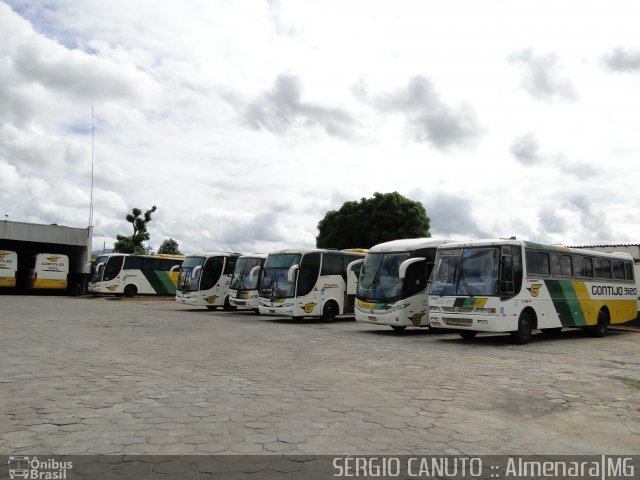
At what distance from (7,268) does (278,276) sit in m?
28.6

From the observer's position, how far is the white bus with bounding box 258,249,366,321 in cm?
2162

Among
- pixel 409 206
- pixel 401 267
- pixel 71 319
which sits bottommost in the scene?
pixel 71 319

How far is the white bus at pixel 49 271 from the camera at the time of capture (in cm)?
4266

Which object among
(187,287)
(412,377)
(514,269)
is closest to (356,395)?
(412,377)

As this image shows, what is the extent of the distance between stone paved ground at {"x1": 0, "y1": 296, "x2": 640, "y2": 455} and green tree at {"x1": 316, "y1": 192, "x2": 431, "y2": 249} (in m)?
34.4

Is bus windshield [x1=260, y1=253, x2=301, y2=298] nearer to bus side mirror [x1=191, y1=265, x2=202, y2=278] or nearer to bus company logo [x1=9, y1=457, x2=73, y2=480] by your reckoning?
bus side mirror [x1=191, y1=265, x2=202, y2=278]

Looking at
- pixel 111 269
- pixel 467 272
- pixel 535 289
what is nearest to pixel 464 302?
pixel 467 272

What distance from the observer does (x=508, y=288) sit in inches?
568

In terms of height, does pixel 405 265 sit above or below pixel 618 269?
below

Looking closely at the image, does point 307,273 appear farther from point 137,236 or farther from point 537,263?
point 137,236

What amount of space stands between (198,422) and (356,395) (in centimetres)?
235

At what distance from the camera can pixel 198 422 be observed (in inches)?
223

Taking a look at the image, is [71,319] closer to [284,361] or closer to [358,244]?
[284,361]

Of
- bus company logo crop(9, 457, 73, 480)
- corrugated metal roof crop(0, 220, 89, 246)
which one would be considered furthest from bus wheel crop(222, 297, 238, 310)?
bus company logo crop(9, 457, 73, 480)
